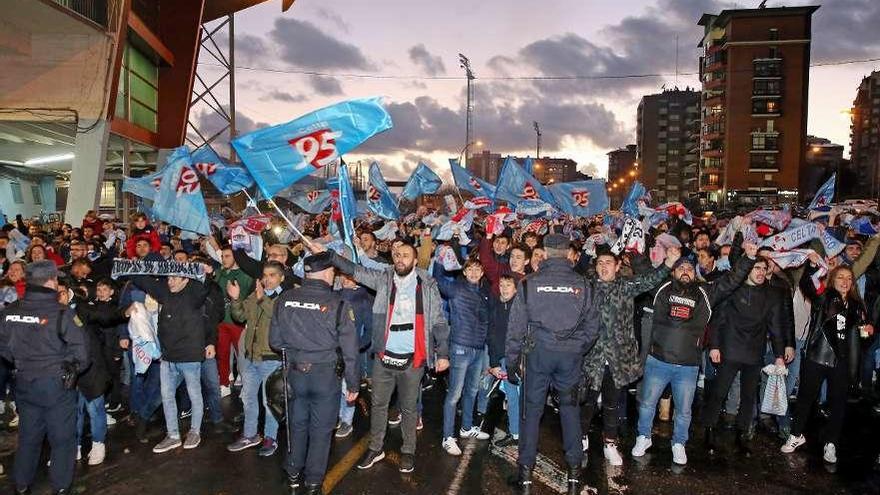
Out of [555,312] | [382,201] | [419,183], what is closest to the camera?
[555,312]

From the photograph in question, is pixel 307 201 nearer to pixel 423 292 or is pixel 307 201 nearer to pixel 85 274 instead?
pixel 85 274

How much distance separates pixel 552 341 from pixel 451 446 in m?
1.76

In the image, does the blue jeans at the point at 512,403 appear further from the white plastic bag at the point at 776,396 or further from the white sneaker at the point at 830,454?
the white sneaker at the point at 830,454

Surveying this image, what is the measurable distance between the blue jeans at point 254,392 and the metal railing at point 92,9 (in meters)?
16.5

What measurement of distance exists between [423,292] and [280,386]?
1624 millimetres

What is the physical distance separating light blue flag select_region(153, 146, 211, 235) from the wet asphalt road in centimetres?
288


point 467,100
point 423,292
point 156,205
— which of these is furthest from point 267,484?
point 467,100

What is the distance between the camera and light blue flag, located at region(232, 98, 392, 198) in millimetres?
6441

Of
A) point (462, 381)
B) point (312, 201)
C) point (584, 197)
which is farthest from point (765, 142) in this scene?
point (462, 381)

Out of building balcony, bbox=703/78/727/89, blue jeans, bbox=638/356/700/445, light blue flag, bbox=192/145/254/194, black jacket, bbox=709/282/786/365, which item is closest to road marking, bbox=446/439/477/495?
blue jeans, bbox=638/356/700/445

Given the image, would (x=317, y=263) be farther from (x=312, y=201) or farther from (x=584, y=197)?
(x=312, y=201)

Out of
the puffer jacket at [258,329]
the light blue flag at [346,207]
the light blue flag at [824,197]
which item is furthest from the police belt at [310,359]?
the light blue flag at [824,197]

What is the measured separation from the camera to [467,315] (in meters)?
6.41

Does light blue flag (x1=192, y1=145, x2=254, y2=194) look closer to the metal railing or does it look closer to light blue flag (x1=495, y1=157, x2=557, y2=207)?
light blue flag (x1=495, y1=157, x2=557, y2=207)
